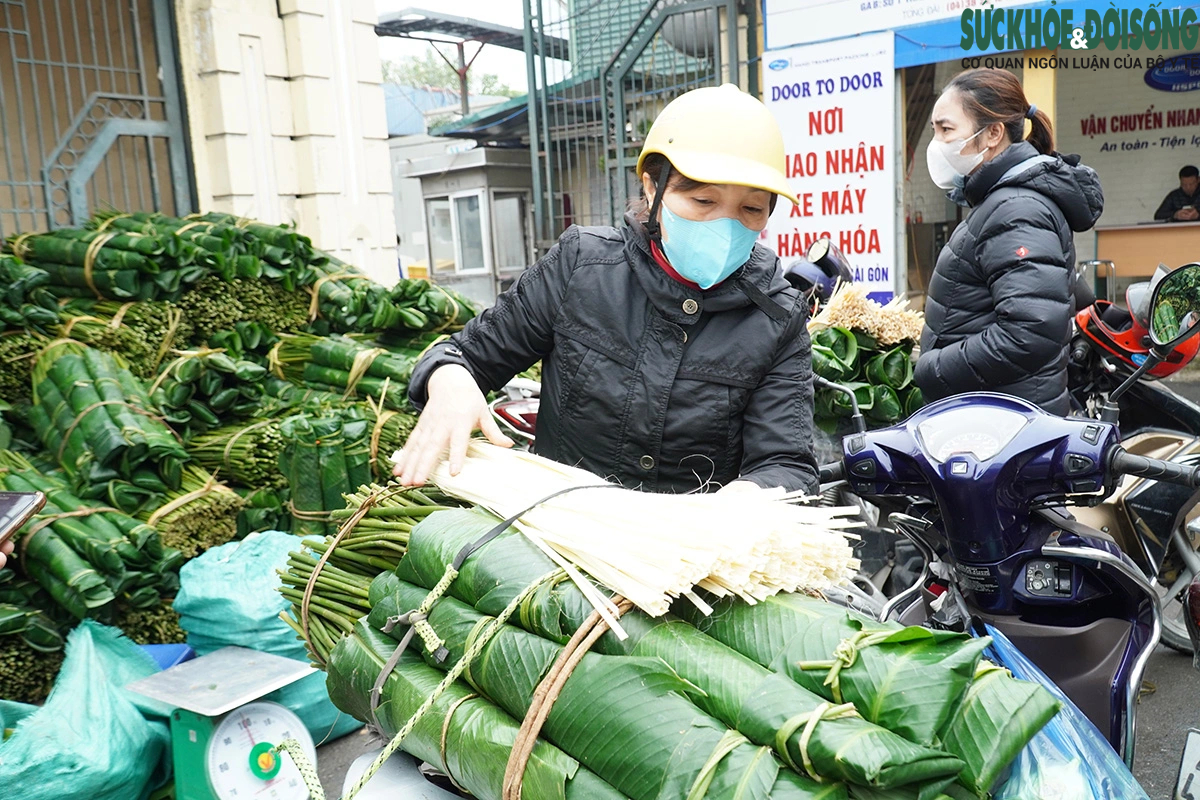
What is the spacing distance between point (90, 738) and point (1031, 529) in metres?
2.69

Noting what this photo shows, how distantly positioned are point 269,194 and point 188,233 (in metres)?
1.83

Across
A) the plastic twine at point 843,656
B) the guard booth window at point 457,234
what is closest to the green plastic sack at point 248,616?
the plastic twine at point 843,656

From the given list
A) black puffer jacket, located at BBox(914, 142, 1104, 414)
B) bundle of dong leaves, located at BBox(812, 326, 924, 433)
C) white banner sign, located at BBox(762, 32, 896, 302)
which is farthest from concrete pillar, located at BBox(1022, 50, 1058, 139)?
black puffer jacket, located at BBox(914, 142, 1104, 414)

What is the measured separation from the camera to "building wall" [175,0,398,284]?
628 cm

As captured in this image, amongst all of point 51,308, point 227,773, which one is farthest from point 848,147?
point 227,773

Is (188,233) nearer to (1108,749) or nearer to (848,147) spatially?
(1108,749)

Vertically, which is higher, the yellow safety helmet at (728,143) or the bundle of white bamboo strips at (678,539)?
the yellow safety helmet at (728,143)

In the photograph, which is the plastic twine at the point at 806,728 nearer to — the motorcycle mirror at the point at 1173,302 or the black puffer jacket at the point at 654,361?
the black puffer jacket at the point at 654,361

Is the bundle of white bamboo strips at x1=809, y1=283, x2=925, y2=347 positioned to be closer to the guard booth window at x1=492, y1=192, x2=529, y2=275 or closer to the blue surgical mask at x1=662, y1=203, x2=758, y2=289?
the blue surgical mask at x1=662, y1=203, x2=758, y2=289

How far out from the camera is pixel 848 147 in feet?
27.8

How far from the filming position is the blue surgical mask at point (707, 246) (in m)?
1.87

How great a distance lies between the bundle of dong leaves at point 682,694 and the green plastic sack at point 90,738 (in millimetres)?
1687

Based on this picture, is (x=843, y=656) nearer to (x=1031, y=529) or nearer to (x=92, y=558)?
(x=1031, y=529)

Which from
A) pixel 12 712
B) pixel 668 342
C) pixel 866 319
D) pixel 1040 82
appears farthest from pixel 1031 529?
pixel 1040 82
